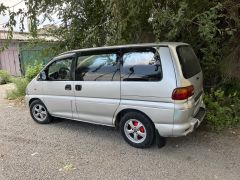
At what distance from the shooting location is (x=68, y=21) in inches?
263

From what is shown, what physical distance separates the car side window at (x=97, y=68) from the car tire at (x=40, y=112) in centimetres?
133

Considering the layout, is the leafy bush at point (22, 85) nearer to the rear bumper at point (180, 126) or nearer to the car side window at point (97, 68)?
the car side window at point (97, 68)

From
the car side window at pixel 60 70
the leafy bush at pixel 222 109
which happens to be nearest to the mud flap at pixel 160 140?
the leafy bush at pixel 222 109

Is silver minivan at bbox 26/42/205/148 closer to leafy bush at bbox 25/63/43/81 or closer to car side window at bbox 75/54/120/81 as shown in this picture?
car side window at bbox 75/54/120/81

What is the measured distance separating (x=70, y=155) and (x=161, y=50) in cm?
222

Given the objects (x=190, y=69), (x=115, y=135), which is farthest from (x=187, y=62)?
(x=115, y=135)

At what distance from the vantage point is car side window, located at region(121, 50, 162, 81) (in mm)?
4082

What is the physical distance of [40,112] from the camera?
5.95 m

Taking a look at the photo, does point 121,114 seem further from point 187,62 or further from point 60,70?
point 60,70

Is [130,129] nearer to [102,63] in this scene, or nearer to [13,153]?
[102,63]

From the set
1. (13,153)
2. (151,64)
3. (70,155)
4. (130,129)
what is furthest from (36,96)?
(151,64)

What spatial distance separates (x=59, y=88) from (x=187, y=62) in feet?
8.21

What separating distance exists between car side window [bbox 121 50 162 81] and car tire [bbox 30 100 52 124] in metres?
2.30

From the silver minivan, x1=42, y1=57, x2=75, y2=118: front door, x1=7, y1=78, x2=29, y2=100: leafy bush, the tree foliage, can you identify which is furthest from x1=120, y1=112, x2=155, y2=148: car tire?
x1=7, y1=78, x2=29, y2=100: leafy bush
